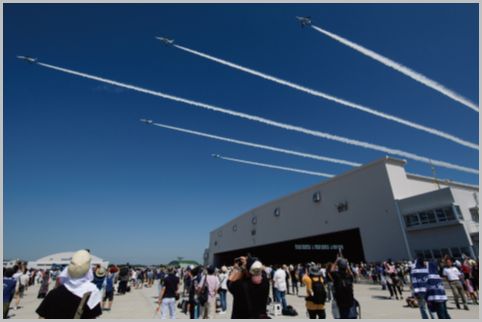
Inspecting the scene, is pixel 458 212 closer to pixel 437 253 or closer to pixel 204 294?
pixel 437 253

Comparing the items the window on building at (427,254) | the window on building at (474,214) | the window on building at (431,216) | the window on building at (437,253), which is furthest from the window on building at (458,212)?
the window on building at (427,254)

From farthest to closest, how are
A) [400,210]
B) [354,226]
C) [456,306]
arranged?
[354,226]
[400,210]
[456,306]

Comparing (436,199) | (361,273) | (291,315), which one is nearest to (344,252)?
(361,273)

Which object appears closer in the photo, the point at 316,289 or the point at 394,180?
the point at 316,289

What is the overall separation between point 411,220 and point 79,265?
97.4ft

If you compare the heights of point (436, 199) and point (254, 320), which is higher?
point (436, 199)

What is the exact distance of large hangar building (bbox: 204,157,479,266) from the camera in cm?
2362

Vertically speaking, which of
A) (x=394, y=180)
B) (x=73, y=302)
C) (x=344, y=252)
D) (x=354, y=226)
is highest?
(x=394, y=180)

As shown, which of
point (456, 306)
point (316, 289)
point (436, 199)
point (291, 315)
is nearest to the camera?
point (316, 289)

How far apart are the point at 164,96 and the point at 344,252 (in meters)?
28.3

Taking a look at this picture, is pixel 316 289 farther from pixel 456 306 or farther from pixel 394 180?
pixel 394 180

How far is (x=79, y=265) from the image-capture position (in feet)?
9.80

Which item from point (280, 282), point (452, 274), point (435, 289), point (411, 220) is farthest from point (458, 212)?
A: point (435, 289)

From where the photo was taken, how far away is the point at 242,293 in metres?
3.86
